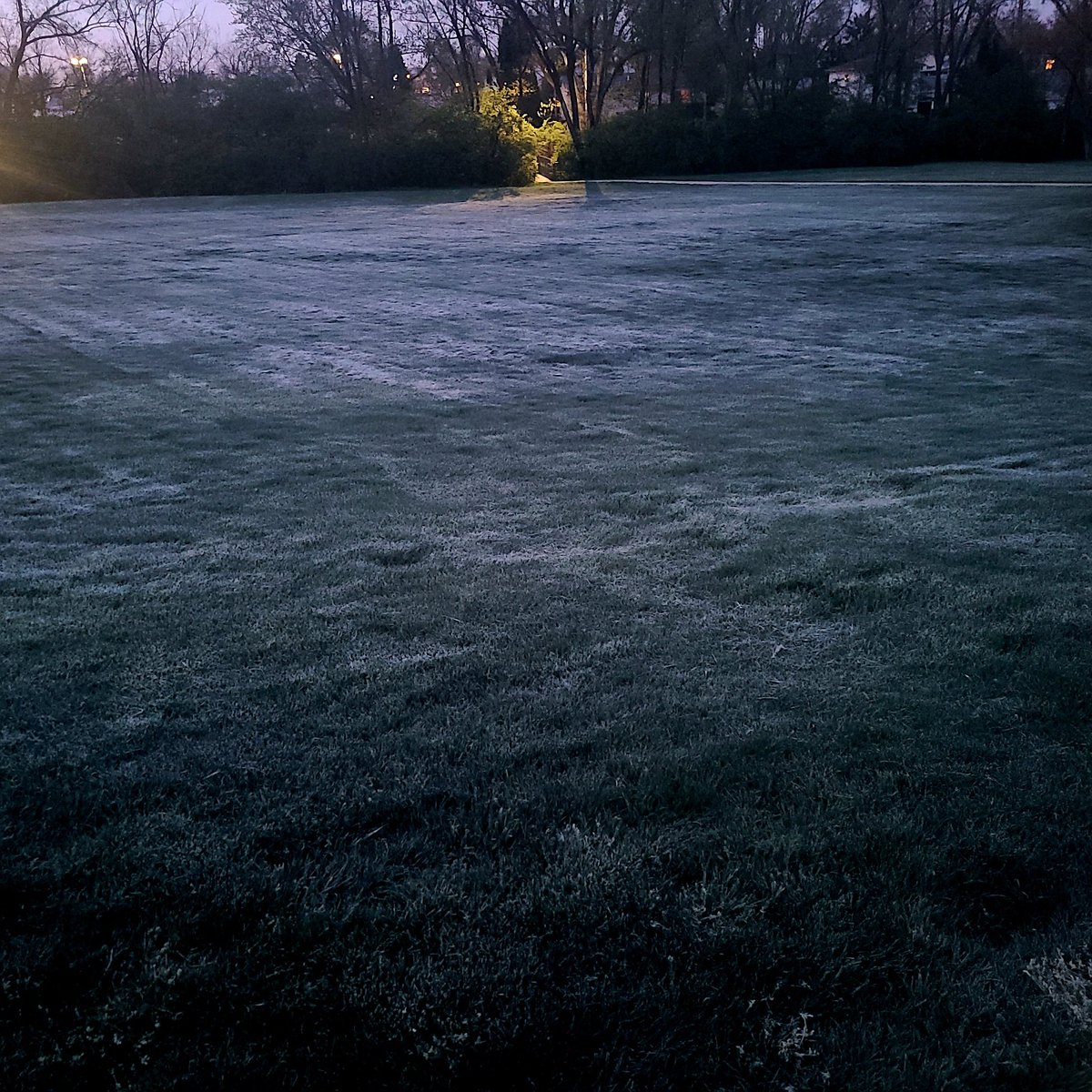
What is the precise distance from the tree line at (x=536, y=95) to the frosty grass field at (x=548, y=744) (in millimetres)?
25205

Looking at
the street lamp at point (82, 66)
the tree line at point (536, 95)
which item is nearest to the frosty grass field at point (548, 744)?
the tree line at point (536, 95)

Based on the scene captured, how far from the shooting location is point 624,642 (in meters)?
3.48

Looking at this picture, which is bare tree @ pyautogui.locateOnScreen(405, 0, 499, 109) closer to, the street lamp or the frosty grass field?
the street lamp

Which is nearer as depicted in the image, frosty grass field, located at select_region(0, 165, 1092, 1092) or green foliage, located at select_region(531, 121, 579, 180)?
frosty grass field, located at select_region(0, 165, 1092, 1092)

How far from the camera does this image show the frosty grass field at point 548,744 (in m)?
1.95

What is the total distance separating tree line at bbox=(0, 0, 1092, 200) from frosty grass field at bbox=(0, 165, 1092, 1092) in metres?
25.2

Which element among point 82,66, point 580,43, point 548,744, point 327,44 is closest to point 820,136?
point 580,43

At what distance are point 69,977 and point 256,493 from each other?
351 centimetres

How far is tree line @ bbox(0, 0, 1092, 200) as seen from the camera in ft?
96.6

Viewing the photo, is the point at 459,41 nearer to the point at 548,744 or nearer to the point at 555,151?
the point at 555,151

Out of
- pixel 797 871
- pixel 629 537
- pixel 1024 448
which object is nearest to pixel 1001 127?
pixel 1024 448

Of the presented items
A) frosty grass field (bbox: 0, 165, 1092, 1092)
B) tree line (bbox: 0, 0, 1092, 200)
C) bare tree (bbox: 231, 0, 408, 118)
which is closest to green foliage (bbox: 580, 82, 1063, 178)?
tree line (bbox: 0, 0, 1092, 200)

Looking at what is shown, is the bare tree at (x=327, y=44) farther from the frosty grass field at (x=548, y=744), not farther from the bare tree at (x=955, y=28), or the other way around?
the frosty grass field at (x=548, y=744)

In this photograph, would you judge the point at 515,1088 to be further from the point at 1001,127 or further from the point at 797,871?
the point at 1001,127
